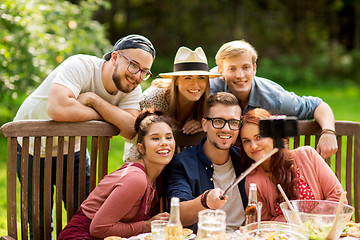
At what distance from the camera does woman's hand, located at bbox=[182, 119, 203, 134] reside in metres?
3.41

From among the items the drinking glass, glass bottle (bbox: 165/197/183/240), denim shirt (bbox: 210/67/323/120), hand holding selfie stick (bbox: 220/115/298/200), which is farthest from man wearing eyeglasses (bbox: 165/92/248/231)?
hand holding selfie stick (bbox: 220/115/298/200)

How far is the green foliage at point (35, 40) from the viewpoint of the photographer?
5.18 meters

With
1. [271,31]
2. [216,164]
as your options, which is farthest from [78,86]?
[271,31]

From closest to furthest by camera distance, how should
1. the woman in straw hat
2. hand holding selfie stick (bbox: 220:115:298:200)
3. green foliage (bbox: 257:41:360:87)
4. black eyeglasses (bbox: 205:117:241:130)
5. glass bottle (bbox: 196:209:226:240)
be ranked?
1. hand holding selfie stick (bbox: 220:115:298:200)
2. glass bottle (bbox: 196:209:226:240)
3. black eyeglasses (bbox: 205:117:241:130)
4. the woman in straw hat
5. green foliage (bbox: 257:41:360:87)

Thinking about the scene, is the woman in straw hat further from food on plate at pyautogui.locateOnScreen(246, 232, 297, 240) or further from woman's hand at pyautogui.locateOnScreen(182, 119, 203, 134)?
food on plate at pyautogui.locateOnScreen(246, 232, 297, 240)

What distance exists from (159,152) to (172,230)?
917mm

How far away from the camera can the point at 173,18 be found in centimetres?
1647

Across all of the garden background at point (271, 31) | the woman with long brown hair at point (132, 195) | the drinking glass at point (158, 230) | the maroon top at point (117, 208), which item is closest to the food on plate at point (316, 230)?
the drinking glass at point (158, 230)

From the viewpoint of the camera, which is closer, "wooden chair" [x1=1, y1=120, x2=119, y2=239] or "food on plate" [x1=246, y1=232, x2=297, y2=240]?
"food on plate" [x1=246, y1=232, x2=297, y2=240]

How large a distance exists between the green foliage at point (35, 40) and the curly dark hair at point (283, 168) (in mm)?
2922

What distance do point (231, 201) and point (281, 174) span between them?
386mm

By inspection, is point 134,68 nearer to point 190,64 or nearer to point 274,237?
point 190,64

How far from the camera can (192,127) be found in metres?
3.42

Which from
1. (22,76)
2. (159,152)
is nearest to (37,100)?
(159,152)
